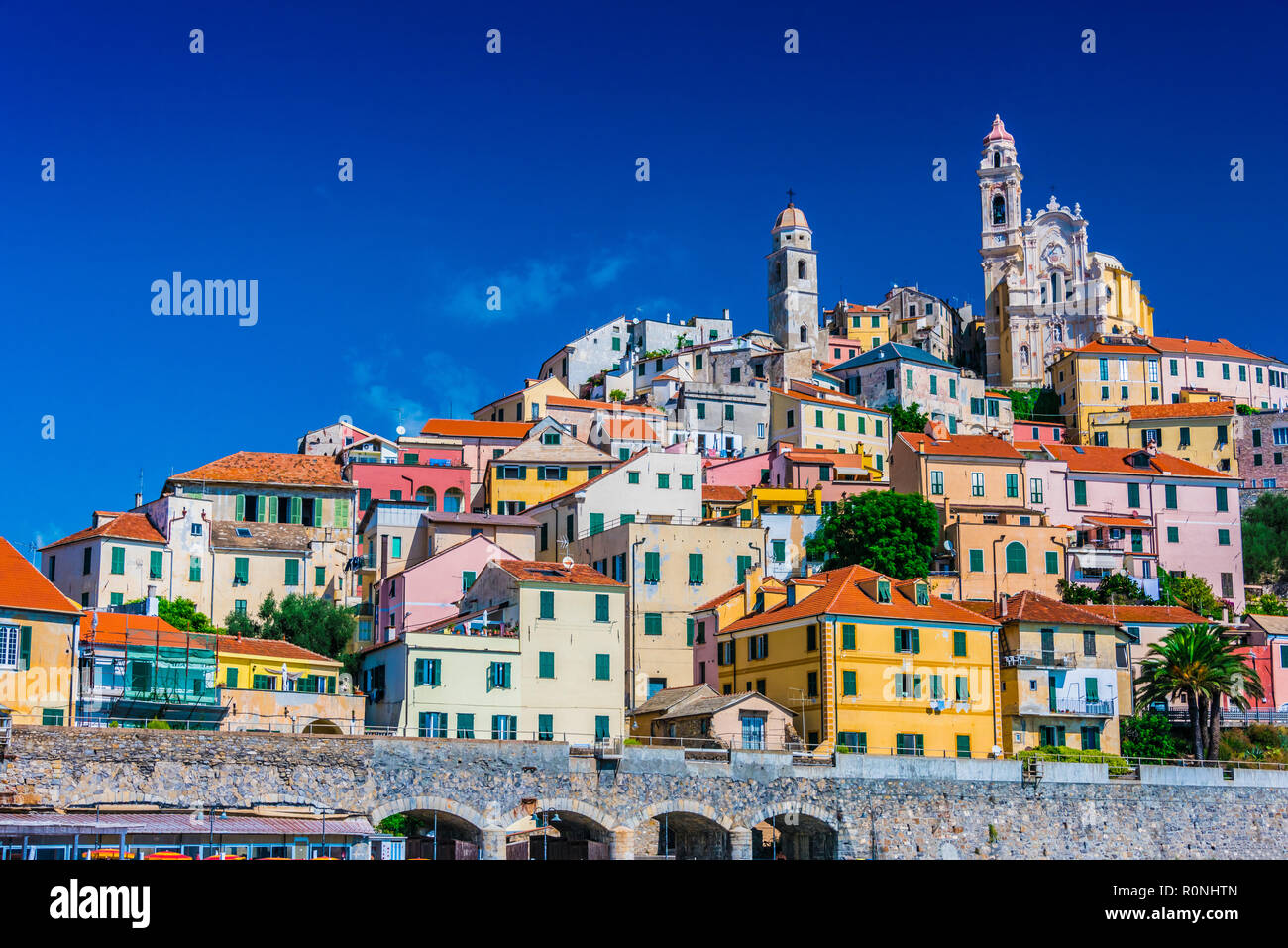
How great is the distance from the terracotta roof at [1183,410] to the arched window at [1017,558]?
33.6 m

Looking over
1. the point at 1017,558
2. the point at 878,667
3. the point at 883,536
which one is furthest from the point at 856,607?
the point at 1017,558

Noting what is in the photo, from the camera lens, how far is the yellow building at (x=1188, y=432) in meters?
106

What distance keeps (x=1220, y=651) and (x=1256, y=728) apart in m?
5.99

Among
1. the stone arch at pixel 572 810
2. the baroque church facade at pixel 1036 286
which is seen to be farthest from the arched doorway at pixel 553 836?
the baroque church facade at pixel 1036 286

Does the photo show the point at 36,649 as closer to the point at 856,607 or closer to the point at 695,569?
the point at 695,569

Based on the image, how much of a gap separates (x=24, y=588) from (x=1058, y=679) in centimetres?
3999

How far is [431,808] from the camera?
47781 mm

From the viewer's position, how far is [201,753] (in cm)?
4512

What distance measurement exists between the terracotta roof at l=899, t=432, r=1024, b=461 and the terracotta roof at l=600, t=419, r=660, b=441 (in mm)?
16106

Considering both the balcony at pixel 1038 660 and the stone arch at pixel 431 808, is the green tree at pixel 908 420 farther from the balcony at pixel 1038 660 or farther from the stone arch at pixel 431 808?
the stone arch at pixel 431 808

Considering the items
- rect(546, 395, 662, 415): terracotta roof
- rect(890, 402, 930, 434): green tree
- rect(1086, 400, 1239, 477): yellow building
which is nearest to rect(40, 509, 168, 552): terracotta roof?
rect(546, 395, 662, 415): terracotta roof

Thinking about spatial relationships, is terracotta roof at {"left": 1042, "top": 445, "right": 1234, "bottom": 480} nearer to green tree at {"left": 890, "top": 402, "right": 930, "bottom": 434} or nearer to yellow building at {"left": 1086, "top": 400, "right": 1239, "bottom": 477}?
yellow building at {"left": 1086, "top": 400, "right": 1239, "bottom": 477}
